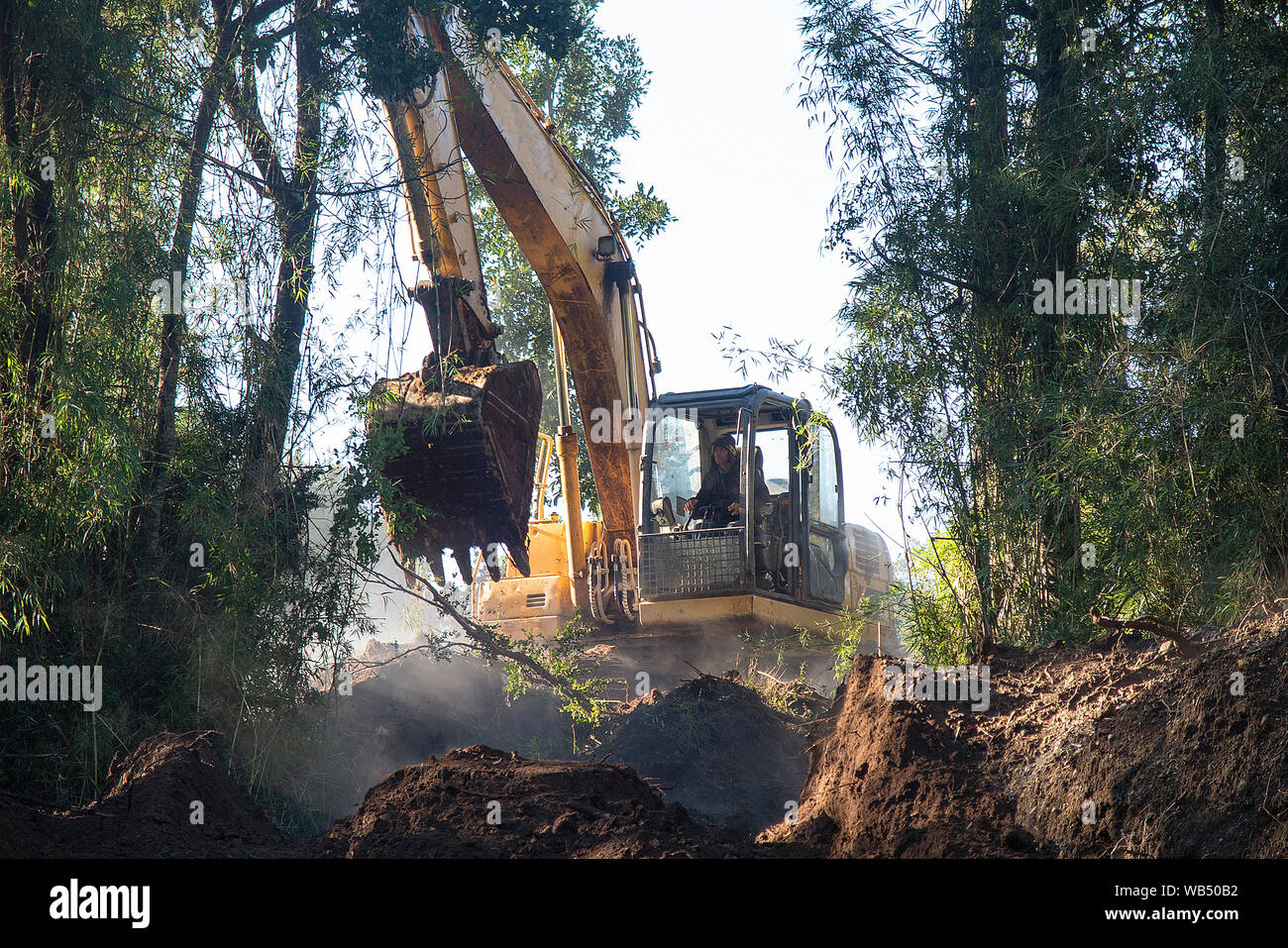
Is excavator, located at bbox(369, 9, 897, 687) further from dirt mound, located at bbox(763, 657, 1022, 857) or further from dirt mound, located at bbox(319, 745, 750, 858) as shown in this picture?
dirt mound, located at bbox(763, 657, 1022, 857)

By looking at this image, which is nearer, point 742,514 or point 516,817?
point 516,817

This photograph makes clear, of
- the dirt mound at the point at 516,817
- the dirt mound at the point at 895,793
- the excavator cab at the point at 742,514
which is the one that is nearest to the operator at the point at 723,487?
the excavator cab at the point at 742,514

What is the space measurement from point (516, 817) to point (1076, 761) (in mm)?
2543

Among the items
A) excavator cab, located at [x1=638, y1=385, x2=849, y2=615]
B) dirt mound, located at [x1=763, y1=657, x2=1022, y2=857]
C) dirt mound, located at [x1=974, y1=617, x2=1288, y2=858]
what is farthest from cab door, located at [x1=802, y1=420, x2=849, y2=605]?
dirt mound, located at [x1=974, y1=617, x2=1288, y2=858]

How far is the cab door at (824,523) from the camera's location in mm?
10062

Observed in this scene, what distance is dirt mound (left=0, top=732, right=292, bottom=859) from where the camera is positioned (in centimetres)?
496

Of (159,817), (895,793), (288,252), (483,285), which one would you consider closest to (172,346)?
(288,252)

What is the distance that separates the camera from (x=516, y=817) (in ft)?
17.4

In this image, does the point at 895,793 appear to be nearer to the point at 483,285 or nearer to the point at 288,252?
the point at 483,285

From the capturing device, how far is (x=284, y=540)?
7.27m

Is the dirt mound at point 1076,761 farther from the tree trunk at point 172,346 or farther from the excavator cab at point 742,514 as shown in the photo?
the tree trunk at point 172,346

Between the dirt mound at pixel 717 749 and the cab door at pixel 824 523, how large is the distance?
1.74 m
